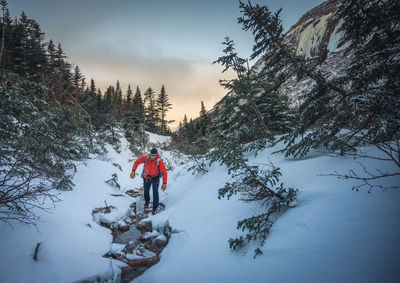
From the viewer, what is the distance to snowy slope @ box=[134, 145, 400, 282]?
162 cm

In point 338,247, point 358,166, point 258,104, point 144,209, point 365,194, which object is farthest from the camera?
point 258,104

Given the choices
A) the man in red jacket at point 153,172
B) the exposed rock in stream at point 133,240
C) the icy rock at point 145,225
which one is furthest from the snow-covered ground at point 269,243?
the man in red jacket at point 153,172

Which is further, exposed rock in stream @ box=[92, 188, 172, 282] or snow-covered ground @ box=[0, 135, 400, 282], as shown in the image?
exposed rock in stream @ box=[92, 188, 172, 282]

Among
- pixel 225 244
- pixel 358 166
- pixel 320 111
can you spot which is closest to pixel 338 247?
pixel 225 244

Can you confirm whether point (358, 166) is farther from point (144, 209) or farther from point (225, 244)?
point (144, 209)

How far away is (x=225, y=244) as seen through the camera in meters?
2.90

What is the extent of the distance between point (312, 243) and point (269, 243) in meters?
0.56

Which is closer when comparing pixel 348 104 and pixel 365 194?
pixel 365 194

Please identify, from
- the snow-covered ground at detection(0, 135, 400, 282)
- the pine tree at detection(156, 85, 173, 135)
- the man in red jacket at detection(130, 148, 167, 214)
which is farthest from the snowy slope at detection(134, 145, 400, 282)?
the pine tree at detection(156, 85, 173, 135)

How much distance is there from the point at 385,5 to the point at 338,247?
5327 mm

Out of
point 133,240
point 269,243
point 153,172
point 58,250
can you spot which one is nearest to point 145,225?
point 133,240

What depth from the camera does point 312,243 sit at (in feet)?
6.46

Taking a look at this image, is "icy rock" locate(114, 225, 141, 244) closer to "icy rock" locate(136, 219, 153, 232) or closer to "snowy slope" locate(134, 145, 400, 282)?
"icy rock" locate(136, 219, 153, 232)

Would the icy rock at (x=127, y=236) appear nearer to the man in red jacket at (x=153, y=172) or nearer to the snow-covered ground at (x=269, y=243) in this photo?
the snow-covered ground at (x=269, y=243)
